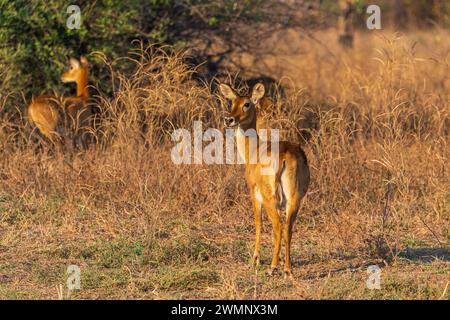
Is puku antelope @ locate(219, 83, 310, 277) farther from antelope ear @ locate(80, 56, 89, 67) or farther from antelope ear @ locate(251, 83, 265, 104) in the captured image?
antelope ear @ locate(80, 56, 89, 67)

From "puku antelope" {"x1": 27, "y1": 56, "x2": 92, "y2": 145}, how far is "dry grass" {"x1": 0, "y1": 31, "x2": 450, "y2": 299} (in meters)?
0.65

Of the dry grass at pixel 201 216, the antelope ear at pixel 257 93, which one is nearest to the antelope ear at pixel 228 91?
the antelope ear at pixel 257 93

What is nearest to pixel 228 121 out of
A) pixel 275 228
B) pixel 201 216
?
pixel 275 228

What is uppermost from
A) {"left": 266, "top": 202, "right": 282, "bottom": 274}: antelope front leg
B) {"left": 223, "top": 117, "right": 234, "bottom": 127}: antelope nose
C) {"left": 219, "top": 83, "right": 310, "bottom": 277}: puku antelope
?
{"left": 223, "top": 117, "right": 234, "bottom": 127}: antelope nose

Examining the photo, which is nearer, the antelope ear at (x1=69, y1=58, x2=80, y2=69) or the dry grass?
the dry grass

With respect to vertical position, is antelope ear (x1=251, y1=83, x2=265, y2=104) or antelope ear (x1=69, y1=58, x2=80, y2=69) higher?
antelope ear (x1=69, y1=58, x2=80, y2=69)

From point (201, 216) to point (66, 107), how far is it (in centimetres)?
322

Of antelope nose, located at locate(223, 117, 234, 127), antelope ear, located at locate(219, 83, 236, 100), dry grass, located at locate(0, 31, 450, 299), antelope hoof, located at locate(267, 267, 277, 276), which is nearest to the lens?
dry grass, located at locate(0, 31, 450, 299)

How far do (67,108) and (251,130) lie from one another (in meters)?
4.12

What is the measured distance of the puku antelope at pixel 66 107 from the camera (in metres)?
9.85

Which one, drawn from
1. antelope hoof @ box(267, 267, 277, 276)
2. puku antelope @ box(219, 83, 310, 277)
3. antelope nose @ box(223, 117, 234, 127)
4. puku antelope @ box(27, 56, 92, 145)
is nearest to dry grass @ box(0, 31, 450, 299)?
antelope hoof @ box(267, 267, 277, 276)

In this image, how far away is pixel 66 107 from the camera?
10.1m

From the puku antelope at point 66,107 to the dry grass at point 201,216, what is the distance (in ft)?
2.15

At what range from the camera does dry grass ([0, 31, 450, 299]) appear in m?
5.82
